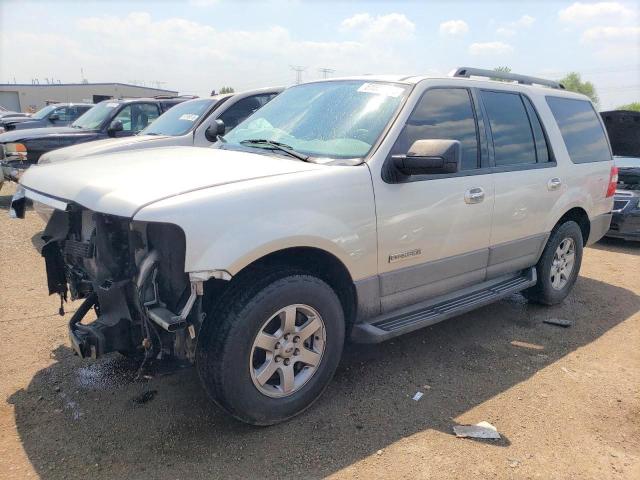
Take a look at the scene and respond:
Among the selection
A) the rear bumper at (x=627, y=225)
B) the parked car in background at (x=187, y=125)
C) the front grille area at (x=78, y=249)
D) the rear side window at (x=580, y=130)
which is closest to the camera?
the front grille area at (x=78, y=249)

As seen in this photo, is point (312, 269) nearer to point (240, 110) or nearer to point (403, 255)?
point (403, 255)

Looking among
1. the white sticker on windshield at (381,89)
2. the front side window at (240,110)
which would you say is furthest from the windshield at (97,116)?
the white sticker on windshield at (381,89)

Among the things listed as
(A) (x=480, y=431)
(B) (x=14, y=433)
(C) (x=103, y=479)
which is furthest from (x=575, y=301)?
(B) (x=14, y=433)

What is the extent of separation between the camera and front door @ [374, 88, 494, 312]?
3.33 meters

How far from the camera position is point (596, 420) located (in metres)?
3.24

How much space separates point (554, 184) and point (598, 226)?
1280 millimetres

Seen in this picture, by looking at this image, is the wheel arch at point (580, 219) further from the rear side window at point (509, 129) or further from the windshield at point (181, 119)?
the windshield at point (181, 119)

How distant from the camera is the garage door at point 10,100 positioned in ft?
181

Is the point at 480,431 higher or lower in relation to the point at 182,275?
lower

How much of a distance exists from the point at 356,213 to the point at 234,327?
985 millimetres

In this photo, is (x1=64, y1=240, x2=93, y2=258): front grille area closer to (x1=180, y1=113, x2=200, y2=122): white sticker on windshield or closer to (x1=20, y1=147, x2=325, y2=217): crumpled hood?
(x1=20, y1=147, x2=325, y2=217): crumpled hood

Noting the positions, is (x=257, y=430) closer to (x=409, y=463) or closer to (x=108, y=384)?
(x=409, y=463)

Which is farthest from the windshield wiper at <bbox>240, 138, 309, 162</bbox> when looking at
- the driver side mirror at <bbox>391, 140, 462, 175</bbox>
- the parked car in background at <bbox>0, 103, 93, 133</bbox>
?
the parked car in background at <bbox>0, 103, 93, 133</bbox>

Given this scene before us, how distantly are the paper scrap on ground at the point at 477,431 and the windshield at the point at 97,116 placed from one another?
8434mm
